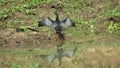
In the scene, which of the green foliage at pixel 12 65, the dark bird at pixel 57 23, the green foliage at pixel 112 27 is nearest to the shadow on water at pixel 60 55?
the green foliage at pixel 12 65

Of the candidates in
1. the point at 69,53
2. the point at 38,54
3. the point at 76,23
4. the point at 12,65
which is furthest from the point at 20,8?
the point at 12,65

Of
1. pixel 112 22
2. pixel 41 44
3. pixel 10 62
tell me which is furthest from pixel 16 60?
pixel 112 22

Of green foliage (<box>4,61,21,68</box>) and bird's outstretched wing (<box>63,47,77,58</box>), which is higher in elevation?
green foliage (<box>4,61,21,68</box>)

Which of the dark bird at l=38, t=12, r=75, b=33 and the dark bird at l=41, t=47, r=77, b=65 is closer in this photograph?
the dark bird at l=41, t=47, r=77, b=65

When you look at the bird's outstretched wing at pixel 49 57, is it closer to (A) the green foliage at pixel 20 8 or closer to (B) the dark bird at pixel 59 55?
(B) the dark bird at pixel 59 55

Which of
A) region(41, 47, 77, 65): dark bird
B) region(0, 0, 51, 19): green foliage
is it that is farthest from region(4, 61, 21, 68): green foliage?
region(0, 0, 51, 19): green foliage

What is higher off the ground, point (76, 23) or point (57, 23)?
point (57, 23)

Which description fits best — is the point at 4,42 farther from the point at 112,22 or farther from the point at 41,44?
the point at 112,22

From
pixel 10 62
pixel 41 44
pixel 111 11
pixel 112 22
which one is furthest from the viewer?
pixel 111 11

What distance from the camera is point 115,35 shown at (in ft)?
47.5

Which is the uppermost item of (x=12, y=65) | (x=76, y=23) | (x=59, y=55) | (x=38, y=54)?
(x=12, y=65)

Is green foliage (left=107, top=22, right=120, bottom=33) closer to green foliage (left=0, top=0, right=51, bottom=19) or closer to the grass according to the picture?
the grass

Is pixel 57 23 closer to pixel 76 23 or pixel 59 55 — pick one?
pixel 76 23

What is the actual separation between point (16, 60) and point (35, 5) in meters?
6.37
